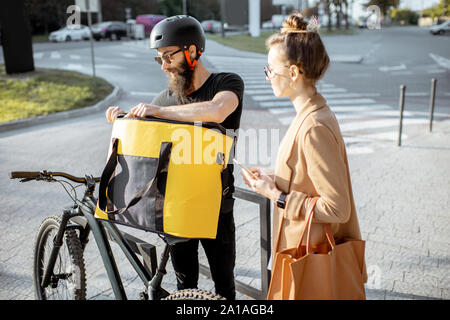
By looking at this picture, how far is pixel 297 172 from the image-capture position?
1913 millimetres

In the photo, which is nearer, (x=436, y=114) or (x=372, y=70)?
(x=436, y=114)

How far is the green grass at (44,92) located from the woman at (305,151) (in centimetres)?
951

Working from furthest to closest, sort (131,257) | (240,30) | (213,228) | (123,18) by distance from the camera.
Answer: (240,30) < (123,18) < (131,257) < (213,228)

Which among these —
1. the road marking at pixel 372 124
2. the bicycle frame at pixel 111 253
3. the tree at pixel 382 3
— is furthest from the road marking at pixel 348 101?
the bicycle frame at pixel 111 253

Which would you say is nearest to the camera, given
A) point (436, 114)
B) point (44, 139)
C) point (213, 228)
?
point (213, 228)

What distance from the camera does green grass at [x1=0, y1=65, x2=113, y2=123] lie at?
11.2 m

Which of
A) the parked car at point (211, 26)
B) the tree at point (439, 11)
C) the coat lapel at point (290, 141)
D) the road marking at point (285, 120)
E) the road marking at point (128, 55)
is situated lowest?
the road marking at point (285, 120)

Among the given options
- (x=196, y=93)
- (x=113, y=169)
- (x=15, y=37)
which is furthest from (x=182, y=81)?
(x=15, y=37)

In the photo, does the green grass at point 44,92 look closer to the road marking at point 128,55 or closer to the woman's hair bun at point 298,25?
the road marking at point 128,55

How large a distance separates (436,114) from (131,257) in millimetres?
10613

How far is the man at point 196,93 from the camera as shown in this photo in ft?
7.71

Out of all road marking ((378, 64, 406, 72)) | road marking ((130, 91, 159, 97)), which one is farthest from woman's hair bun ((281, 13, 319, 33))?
road marking ((378, 64, 406, 72))

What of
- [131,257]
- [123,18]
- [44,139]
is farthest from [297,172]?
[123,18]

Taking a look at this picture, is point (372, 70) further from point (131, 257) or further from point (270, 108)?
point (131, 257)
